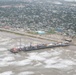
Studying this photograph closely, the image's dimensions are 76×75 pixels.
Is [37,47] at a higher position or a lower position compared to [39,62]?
higher

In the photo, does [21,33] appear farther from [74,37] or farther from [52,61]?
[52,61]

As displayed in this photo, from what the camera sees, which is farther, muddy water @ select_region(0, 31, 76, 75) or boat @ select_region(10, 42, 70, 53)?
boat @ select_region(10, 42, 70, 53)

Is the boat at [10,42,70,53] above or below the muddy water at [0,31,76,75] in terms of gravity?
above

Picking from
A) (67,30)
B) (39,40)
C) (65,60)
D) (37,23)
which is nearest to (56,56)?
(65,60)

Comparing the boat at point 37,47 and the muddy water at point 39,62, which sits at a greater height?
the boat at point 37,47

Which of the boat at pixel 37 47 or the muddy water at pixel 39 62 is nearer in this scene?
the muddy water at pixel 39 62

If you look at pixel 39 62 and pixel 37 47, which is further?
pixel 37 47

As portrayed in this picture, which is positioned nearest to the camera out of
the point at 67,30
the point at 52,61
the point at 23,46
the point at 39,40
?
the point at 52,61

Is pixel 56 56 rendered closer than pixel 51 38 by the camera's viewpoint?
Yes
